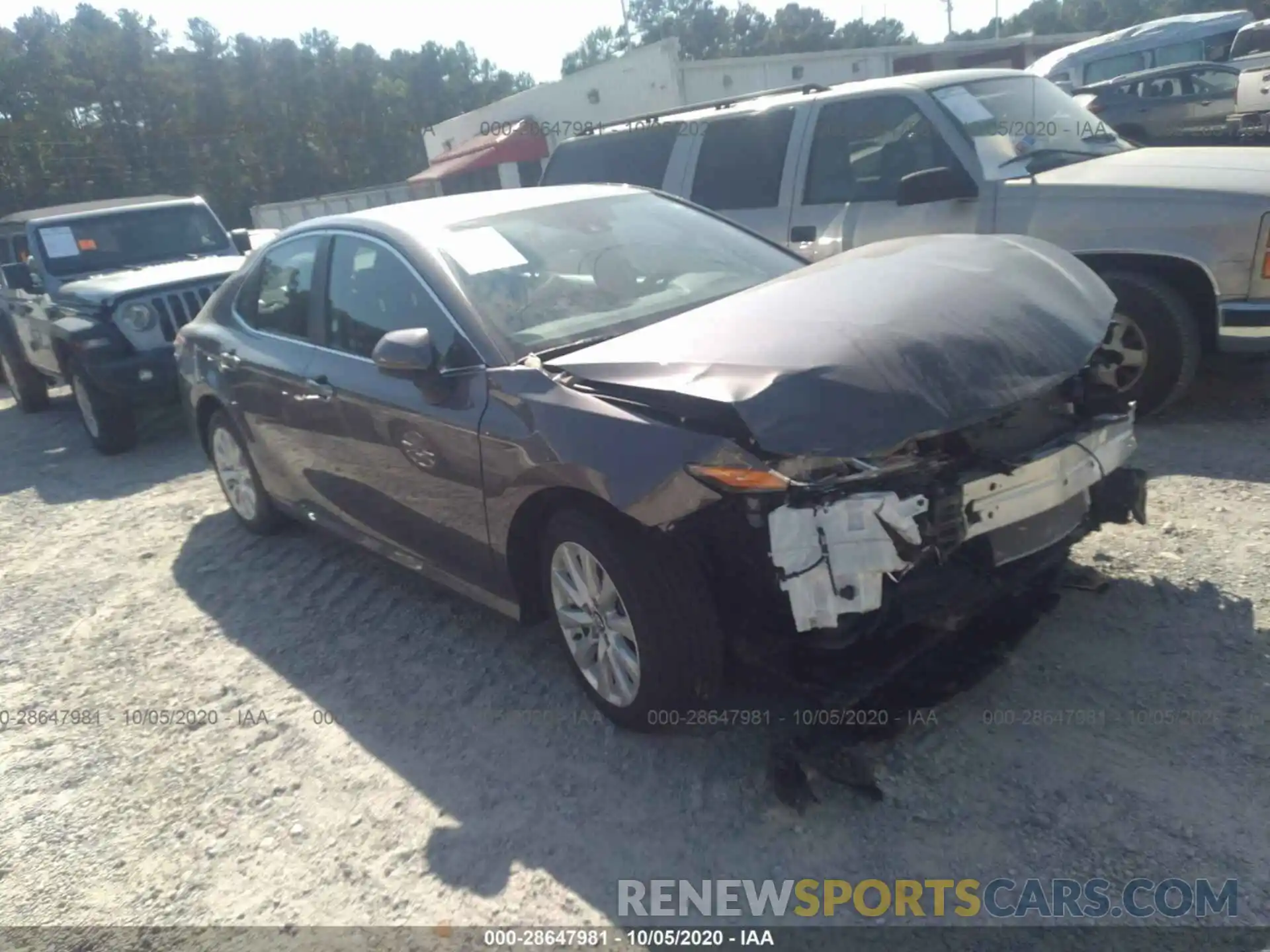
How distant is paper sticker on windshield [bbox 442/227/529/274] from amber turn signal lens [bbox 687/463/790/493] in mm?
1511

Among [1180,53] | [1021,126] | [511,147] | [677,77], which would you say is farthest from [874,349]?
[511,147]

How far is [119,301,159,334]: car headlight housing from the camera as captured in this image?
8086 millimetres

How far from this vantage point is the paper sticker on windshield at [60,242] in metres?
9.09

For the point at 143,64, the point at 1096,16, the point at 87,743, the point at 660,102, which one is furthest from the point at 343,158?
the point at 87,743

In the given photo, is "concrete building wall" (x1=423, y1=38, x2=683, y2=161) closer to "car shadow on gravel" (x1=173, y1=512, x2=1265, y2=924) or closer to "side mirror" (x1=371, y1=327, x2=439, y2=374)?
"side mirror" (x1=371, y1=327, x2=439, y2=374)

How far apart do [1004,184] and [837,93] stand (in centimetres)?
137

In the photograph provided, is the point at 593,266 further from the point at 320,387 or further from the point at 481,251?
the point at 320,387

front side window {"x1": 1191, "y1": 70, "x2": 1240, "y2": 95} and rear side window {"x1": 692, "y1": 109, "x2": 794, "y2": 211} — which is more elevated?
rear side window {"x1": 692, "y1": 109, "x2": 794, "y2": 211}

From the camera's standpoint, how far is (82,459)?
27.9ft

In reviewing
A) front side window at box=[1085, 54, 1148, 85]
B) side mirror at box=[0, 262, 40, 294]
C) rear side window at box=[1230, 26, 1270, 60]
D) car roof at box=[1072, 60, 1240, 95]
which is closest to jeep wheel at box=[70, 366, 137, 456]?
side mirror at box=[0, 262, 40, 294]

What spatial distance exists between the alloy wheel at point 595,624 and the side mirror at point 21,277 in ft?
25.9

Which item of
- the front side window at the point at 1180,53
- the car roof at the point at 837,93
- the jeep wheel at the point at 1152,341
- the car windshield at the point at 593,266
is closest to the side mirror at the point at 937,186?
the car roof at the point at 837,93

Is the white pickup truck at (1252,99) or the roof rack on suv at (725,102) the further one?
the white pickup truck at (1252,99)

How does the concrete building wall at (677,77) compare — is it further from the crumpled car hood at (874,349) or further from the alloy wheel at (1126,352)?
the crumpled car hood at (874,349)
